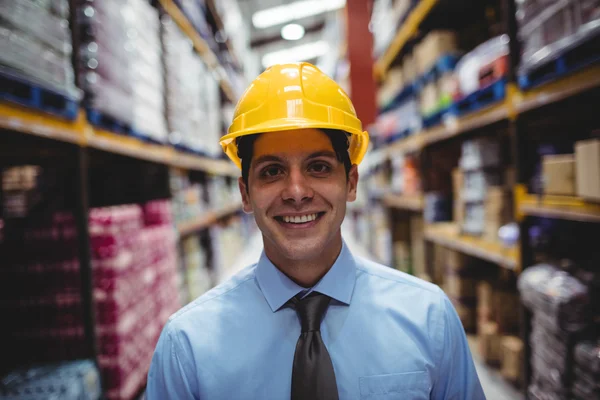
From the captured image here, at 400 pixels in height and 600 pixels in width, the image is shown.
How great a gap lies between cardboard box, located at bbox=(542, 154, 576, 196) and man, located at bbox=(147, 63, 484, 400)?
4.17 ft

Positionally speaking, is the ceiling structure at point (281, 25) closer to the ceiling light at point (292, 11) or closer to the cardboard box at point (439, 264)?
the ceiling light at point (292, 11)

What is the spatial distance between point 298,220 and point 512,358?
7.98ft

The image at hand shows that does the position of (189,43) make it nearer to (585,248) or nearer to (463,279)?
(463,279)

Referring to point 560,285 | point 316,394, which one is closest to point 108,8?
point 316,394

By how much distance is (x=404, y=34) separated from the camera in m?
4.50

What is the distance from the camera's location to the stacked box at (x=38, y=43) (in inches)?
59.7

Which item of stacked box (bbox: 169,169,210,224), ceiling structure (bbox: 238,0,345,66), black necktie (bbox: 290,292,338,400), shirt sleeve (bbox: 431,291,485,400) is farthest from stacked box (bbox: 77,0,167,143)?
ceiling structure (bbox: 238,0,345,66)

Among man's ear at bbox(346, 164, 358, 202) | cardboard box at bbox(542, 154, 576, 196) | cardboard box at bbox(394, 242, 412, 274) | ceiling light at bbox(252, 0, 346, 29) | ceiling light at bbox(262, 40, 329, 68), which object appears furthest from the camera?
ceiling light at bbox(262, 40, 329, 68)

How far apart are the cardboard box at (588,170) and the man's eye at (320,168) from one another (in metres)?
1.39

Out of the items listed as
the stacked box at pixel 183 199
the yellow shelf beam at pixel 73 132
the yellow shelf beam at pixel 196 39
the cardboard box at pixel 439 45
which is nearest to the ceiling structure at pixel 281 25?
the yellow shelf beam at pixel 196 39

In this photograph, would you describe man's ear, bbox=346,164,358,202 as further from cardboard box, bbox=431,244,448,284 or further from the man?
cardboard box, bbox=431,244,448,284

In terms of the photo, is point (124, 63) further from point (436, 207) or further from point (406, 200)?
point (406, 200)

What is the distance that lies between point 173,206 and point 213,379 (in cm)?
299

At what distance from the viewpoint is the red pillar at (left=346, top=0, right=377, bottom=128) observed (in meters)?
4.81
